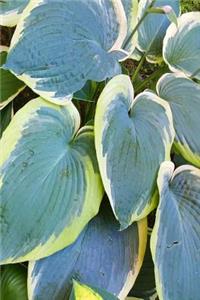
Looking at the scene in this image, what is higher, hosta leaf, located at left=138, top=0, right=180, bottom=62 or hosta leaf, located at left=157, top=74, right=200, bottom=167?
hosta leaf, located at left=138, top=0, right=180, bottom=62

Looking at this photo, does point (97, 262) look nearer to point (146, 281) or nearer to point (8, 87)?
point (146, 281)

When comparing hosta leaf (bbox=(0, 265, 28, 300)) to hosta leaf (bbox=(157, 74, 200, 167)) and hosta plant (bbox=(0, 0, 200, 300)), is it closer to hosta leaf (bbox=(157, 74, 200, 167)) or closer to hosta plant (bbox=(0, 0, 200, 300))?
hosta plant (bbox=(0, 0, 200, 300))

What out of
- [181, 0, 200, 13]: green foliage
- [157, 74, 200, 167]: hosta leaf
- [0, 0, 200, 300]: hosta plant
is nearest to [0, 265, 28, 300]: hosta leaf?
[0, 0, 200, 300]: hosta plant

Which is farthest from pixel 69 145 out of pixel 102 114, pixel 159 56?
pixel 159 56

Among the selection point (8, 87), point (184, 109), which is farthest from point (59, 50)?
point (184, 109)

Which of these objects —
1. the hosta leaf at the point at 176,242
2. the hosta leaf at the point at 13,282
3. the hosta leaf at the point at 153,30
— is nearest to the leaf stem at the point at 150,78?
the hosta leaf at the point at 153,30

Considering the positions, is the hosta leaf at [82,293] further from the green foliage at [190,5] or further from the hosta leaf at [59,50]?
the green foliage at [190,5]
